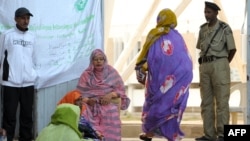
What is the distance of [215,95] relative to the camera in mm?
6199

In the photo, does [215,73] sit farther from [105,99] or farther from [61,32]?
[61,32]

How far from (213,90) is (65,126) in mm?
3204

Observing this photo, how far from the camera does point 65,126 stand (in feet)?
11.0

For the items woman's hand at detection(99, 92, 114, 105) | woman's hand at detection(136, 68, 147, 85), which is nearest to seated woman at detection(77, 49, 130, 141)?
woman's hand at detection(99, 92, 114, 105)

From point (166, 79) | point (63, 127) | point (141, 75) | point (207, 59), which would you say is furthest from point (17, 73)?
point (63, 127)

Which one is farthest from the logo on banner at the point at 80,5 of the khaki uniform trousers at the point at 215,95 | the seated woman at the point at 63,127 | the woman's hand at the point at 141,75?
the seated woman at the point at 63,127

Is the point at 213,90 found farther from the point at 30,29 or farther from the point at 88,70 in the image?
the point at 30,29

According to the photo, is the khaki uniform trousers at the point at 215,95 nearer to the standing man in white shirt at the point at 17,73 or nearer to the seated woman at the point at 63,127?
Result: the standing man in white shirt at the point at 17,73

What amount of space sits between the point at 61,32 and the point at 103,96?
1.11 metres

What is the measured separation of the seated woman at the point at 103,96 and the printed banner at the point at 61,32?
583 mm

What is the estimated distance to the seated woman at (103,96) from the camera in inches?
232

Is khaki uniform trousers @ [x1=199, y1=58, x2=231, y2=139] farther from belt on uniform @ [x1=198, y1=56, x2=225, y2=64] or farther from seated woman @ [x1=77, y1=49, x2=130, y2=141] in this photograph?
seated woman @ [x1=77, y1=49, x2=130, y2=141]

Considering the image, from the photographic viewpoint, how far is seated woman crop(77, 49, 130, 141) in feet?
19.3

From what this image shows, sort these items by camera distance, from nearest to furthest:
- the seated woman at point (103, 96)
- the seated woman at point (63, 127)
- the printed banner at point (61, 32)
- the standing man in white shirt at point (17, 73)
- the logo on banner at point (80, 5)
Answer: the seated woman at point (63, 127)
the standing man in white shirt at point (17, 73)
the seated woman at point (103, 96)
the printed banner at point (61, 32)
the logo on banner at point (80, 5)
